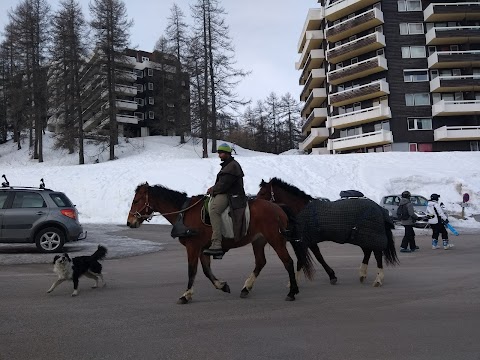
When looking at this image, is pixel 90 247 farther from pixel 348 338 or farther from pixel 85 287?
pixel 348 338

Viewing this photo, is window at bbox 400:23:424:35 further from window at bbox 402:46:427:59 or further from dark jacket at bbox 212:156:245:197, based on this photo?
dark jacket at bbox 212:156:245:197

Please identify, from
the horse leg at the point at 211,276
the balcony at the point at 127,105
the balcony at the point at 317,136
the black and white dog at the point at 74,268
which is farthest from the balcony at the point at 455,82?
the black and white dog at the point at 74,268

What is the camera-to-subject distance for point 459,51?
48.3 metres

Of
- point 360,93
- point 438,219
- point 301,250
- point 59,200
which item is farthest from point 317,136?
point 301,250

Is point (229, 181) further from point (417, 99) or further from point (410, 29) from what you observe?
point (410, 29)

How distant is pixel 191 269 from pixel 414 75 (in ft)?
160

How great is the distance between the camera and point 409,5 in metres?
51.1

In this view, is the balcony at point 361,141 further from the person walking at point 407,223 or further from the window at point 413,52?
the person walking at point 407,223

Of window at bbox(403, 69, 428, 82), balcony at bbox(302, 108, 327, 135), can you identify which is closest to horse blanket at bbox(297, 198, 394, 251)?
window at bbox(403, 69, 428, 82)

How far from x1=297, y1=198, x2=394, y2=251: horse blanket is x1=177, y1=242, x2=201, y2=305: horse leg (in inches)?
81.3

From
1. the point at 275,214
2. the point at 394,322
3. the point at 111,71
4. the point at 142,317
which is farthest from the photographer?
the point at 111,71

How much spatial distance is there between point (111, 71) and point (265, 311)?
148 ft

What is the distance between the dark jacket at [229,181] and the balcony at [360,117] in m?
43.6

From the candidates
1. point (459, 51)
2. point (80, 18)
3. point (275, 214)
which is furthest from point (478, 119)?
point (275, 214)
